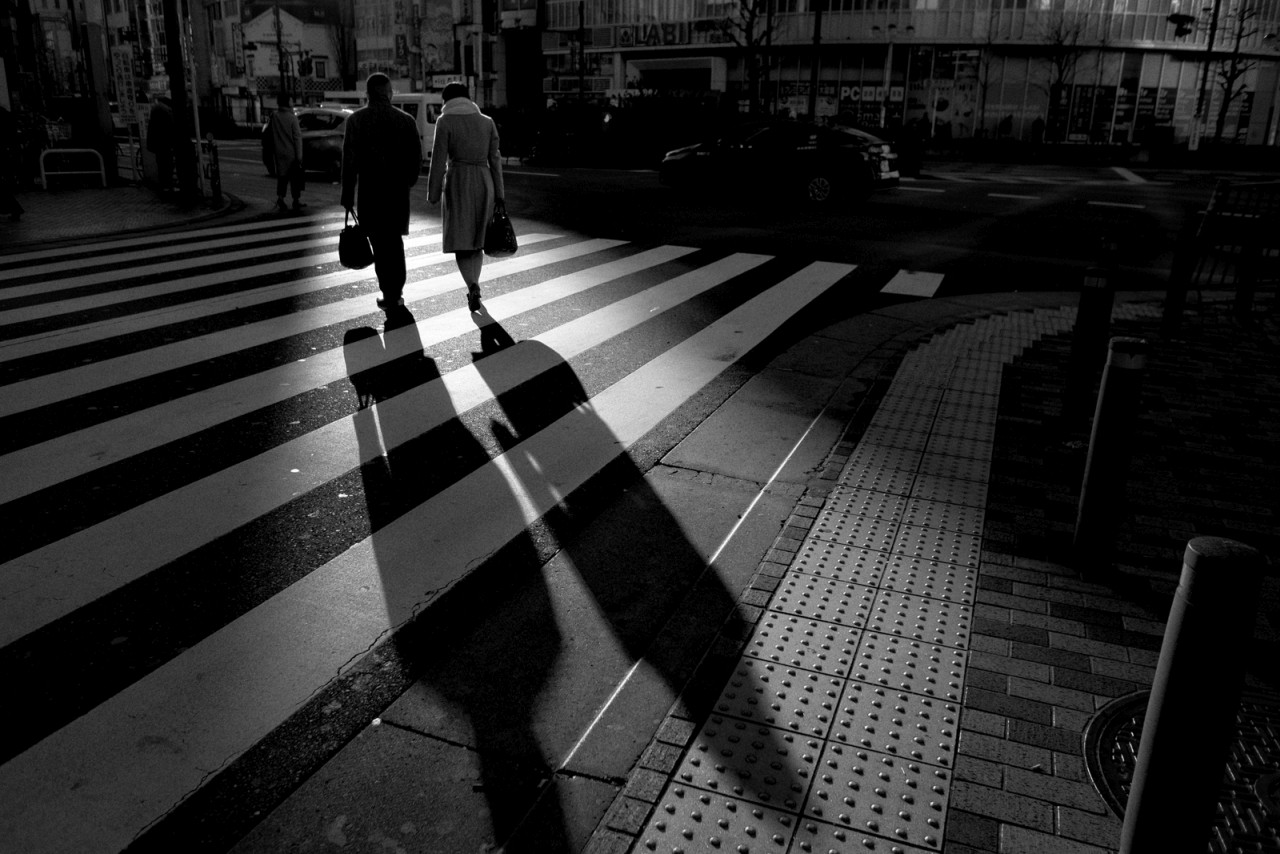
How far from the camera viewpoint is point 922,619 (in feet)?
11.8

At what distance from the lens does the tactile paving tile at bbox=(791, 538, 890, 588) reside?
3930 millimetres

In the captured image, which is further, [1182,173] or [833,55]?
[833,55]

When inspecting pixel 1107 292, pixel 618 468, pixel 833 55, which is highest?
pixel 833 55

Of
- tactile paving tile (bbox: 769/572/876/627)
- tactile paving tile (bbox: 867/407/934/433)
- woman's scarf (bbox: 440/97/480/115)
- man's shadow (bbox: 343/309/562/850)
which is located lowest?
man's shadow (bbox: 343/309/562/850)

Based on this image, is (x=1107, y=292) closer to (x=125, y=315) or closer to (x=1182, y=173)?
(x=125, y=315)

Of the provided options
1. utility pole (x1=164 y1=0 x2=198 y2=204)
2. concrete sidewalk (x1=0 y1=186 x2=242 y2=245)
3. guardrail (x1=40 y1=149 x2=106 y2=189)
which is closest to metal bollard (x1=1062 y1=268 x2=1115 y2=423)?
concrete sidewalk (x1=0 y1=186 x2=242 y2=245)

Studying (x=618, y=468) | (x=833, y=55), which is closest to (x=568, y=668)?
(x=618, y=468)

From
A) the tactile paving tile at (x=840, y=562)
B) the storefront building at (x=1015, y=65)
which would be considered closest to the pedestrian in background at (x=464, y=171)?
the tactile paving tile at (x=840, y=562)

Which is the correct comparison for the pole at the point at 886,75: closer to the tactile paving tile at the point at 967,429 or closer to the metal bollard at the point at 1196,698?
the tactile paving tile at the point at 967,429

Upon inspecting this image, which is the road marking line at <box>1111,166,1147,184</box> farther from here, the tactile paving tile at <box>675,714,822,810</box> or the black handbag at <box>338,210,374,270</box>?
the tactile paving tile at <box>675,714,822,810</box>

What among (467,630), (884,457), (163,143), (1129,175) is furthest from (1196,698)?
(1129,175)

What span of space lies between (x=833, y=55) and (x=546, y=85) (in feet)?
58.3

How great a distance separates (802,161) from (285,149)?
29.9 feet

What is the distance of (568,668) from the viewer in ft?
10.8
